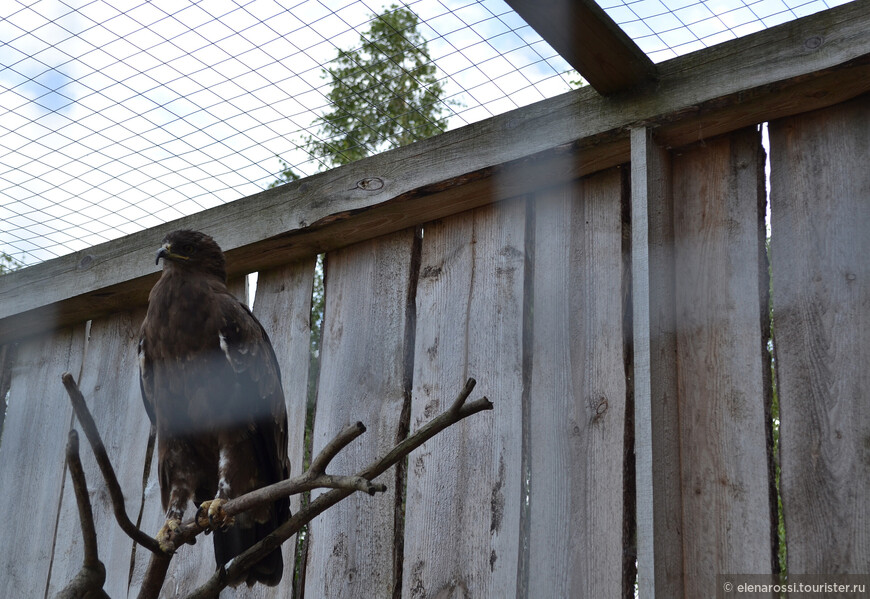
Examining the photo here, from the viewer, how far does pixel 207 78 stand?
9.85 feet

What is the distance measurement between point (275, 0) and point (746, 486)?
74.5 inches

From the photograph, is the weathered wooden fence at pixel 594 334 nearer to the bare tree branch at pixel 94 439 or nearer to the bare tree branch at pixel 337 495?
the bare tree branch at pixel 337 495

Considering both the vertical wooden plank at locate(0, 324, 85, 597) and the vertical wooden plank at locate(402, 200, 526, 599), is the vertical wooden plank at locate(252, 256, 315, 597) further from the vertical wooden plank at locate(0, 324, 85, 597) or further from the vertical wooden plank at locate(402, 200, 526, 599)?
the vertical wooden plank at locate(0, 324, 85, 597)

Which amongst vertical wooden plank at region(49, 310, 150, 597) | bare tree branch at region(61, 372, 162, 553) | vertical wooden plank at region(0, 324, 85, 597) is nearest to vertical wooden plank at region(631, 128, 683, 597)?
bare tree branch at region(61, 372, 162, 553)

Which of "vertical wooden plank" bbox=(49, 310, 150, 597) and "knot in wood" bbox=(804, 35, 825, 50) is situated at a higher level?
"knot in wood" bbox=(804, 35, 825, 50)

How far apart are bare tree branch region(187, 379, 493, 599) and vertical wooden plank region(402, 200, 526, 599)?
0.42m

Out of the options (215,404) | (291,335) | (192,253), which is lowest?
(215,404)

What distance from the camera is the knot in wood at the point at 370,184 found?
Result: 3186mm

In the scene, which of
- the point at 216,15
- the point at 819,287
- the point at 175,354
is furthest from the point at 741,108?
the point at 175,354

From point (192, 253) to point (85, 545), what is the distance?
1.44m

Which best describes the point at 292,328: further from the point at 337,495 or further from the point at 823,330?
the point at 823,330

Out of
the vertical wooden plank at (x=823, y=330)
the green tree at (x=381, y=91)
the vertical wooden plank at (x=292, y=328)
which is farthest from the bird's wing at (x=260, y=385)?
the vertical wooden plank at (x=823, y=330)

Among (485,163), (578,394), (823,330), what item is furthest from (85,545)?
(823,330)

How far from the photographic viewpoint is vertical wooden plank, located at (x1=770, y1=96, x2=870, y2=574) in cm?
220
